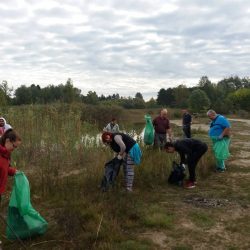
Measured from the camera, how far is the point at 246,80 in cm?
8806

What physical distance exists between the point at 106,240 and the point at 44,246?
2.36 ft

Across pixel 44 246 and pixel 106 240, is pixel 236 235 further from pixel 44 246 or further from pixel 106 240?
pixel 44 246

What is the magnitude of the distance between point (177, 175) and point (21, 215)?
3645 millimetres

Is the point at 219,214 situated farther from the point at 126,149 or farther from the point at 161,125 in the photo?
the point at 161,125

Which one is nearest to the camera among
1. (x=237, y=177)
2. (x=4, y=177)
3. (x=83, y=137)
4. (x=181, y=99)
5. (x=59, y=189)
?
(x=4, y=177)

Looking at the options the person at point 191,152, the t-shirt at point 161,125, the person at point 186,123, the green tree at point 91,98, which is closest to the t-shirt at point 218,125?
the person at point 191,152

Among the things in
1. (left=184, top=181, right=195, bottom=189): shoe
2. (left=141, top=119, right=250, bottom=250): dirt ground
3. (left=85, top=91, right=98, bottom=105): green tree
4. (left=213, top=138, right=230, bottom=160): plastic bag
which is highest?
(left=85, top=91, right=98, bottom=105): green tree

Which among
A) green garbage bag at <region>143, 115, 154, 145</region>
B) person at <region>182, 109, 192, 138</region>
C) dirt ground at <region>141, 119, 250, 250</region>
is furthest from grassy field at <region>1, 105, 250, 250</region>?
person at <region>182, 109, 192, 138</region>

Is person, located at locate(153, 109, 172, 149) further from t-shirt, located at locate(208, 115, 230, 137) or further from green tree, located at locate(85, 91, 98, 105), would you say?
green tree, located at locate(85, 91, 98, 105)

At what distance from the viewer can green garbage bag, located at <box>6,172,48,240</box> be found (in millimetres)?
4445

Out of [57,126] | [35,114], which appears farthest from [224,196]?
[35,114]

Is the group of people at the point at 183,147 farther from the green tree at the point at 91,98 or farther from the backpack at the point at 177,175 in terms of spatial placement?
the green tree at the point at 91,98

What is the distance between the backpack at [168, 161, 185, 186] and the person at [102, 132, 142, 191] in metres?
1.05

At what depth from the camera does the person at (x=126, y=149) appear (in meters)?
6.23
